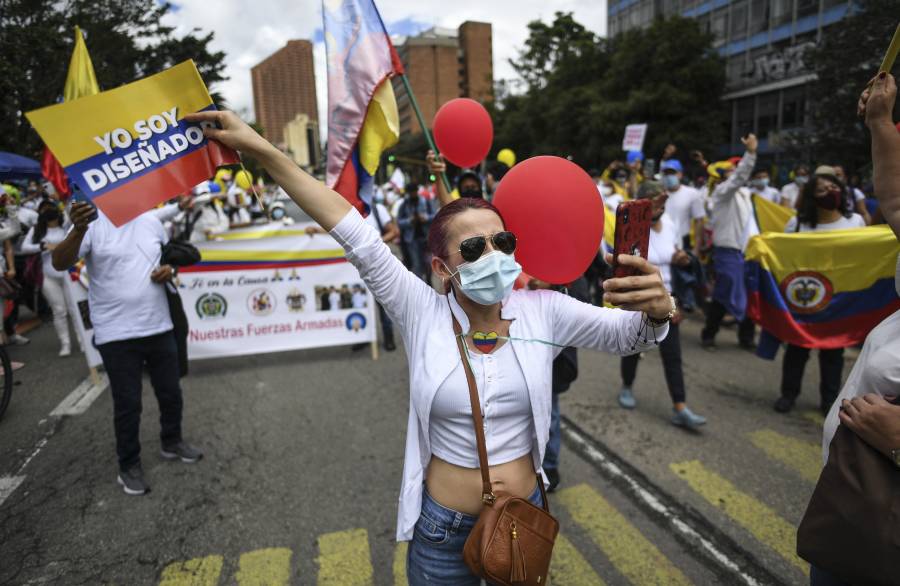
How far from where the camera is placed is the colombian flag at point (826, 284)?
436 centimetres

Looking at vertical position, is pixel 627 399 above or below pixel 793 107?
below

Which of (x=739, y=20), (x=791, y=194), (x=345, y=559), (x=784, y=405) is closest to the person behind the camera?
(x=345, y=559)

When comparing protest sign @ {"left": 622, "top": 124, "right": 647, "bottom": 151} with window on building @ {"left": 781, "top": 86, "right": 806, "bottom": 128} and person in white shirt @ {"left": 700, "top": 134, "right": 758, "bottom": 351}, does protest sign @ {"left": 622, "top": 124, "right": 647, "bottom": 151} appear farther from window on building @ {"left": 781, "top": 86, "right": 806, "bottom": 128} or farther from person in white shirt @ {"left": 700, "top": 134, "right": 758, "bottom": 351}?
window on building @ {"left": 781, "top": 86, "right": 806, "bottom": 128}

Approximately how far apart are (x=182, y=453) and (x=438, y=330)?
3.18 metres

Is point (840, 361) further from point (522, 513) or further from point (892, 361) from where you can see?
point (522, 513)

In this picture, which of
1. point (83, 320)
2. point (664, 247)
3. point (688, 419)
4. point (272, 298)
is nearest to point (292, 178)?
point (664, 247)

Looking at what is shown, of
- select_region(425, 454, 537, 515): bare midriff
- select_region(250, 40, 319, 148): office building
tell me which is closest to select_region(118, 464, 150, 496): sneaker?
select_region(425, 454, 537, 515): bare midriff

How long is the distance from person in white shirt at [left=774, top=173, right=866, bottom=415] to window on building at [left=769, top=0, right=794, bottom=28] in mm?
→ 33863

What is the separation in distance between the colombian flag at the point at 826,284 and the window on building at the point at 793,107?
102 ft

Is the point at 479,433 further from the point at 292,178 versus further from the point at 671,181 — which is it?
the point at 671,181

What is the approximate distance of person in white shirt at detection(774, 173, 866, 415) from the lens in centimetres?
453

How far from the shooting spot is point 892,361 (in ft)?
5.21

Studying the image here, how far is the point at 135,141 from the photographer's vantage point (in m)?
1.93

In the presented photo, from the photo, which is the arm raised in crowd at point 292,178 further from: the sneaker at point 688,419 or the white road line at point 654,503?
the sneaker at point 688,419
